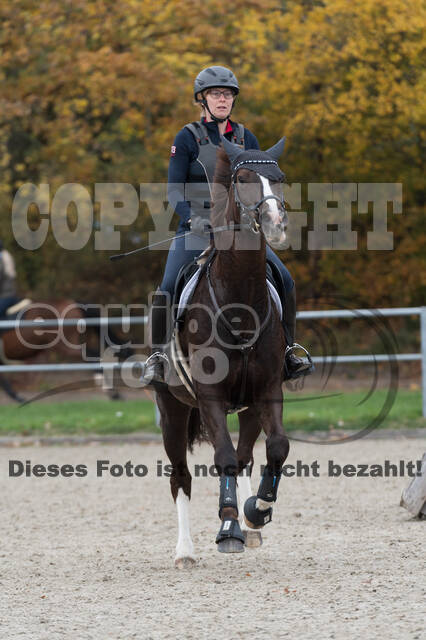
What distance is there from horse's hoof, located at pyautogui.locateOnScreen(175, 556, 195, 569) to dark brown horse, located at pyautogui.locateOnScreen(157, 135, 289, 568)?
554 millimetres

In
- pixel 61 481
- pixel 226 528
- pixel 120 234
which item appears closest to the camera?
pixel 226 528

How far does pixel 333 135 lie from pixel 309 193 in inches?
42.6

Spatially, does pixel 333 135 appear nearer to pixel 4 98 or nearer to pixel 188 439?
pixel 4 98

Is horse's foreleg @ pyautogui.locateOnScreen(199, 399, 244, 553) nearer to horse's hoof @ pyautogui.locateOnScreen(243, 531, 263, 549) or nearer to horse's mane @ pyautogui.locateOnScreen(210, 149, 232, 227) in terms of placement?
horse's hoof @ pyautogui.locateOnScreen(243, 531, 263, 549)

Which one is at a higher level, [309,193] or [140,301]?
[309,193]

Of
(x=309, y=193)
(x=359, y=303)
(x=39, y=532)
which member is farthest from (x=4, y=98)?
(x=39, y=532)

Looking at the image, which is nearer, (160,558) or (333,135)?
(160,558)

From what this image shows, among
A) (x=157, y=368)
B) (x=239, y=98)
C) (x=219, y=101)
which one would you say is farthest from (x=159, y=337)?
(x=239, y=98)

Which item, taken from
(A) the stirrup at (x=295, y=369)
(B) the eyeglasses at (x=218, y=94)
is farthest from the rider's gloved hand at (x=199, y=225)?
(A) the stirrup at (x=295, y=369)

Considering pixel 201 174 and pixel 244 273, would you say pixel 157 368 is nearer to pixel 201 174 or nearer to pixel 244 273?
pixel 244 273

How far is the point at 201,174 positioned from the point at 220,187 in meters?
0.65

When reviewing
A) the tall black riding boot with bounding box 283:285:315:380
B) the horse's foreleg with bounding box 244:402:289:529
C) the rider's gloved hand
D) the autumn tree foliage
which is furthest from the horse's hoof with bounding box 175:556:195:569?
the autumn tree foliage

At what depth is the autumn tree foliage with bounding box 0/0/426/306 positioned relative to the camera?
667 inches

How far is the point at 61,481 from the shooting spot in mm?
10125
